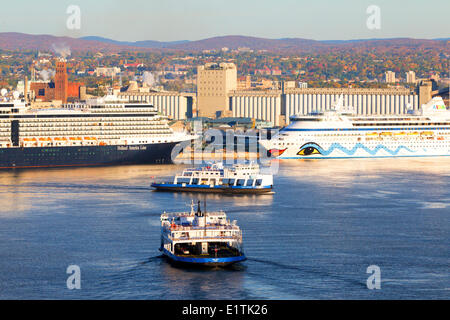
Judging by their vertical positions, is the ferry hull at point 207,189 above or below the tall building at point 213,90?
below

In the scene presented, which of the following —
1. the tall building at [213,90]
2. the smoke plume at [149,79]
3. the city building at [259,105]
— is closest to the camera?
the city building at [259,105]

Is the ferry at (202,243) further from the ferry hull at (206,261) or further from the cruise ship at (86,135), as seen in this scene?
the cruise ship at (86,135)

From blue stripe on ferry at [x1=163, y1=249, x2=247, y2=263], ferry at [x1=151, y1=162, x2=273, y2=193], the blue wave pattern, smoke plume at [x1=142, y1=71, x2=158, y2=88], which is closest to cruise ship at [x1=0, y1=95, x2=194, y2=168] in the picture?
the blue wave pattern

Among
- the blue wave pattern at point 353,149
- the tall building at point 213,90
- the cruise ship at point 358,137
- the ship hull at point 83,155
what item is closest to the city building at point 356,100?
the tall building at point 213,90

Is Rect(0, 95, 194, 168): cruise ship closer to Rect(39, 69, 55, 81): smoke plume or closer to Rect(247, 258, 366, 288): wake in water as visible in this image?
Rect(247, 258, 366, 288): wake in water

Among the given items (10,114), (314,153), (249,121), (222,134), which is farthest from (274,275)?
(249,121)

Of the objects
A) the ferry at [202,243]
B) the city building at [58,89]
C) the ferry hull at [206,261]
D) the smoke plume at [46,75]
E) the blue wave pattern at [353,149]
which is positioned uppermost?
the smoke plume at [46,75]

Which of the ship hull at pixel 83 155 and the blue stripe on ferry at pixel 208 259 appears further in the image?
the ship hull at pixel 83 155
